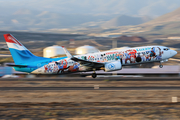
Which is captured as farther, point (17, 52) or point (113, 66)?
point (17, 52)

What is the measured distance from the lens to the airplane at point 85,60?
108 feet

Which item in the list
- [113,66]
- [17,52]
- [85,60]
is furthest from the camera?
[17,52]

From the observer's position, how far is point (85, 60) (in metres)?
32.6

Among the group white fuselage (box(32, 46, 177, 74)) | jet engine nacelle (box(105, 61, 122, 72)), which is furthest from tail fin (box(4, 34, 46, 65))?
jet engine nacelle (box(105, 61, 122, 72))

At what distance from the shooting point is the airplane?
1291 inches

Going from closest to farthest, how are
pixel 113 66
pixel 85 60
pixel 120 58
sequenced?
pixel 113 66, pixel 85 60, pixel 120 58

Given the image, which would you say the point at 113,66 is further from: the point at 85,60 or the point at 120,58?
the point at 85,60

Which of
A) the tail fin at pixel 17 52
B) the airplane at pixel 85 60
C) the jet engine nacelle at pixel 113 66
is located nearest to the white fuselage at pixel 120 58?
the airplane at pixel 85 60

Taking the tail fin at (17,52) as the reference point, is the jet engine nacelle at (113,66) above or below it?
below

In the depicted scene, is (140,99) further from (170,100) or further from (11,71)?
(11,71)

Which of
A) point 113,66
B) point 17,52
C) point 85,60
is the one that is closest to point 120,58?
point 113,66

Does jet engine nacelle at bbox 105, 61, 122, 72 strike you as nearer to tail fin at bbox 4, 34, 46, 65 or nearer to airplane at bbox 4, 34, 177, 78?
airplane at bbox 4, 34, 177, 78

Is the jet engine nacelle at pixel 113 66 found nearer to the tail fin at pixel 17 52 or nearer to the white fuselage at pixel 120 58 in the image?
the white fuselage at pixel 120 58

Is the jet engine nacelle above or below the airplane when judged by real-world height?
below
